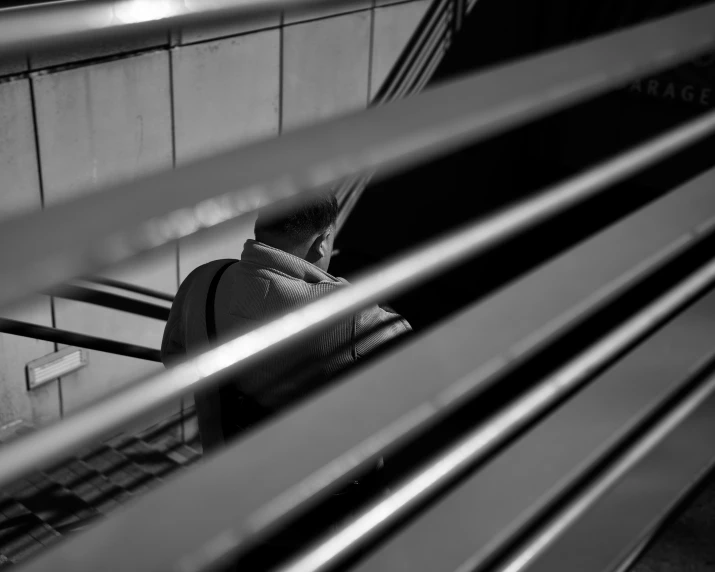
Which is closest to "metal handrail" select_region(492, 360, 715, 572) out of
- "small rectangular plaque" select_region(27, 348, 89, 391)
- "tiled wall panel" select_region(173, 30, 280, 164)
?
"tiled wall panel" select_region(173, 30, 280, 164)

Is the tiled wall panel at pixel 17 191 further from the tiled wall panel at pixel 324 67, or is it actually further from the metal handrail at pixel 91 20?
the metal handrail at pixel 91 20

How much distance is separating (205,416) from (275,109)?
548 centimetres

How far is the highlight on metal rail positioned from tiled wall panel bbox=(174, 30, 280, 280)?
5180 mm

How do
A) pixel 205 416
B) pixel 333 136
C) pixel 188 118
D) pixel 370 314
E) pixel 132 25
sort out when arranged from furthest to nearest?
pixel 188 118 → pixel 205 416 → pixel 370 314 → pixel 132 25 → pixel 333 136

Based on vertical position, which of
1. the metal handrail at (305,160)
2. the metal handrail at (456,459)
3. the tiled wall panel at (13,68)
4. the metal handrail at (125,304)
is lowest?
the metal handrail at (125,304)

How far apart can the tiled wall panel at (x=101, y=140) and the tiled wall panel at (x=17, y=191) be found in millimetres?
103

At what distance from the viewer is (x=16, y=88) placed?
5336mm

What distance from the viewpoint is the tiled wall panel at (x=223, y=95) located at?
645cm

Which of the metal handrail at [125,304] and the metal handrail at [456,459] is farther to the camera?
the metal handrail at [125,304]

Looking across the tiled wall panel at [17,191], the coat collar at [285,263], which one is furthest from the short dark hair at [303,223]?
the tiled wall panel at [17,191]

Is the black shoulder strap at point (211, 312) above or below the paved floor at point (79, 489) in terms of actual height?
above

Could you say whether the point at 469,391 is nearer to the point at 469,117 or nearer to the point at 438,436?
the point at 469,117

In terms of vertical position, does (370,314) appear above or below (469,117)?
below

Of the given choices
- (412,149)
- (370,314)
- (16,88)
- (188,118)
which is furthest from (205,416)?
(188,118)
